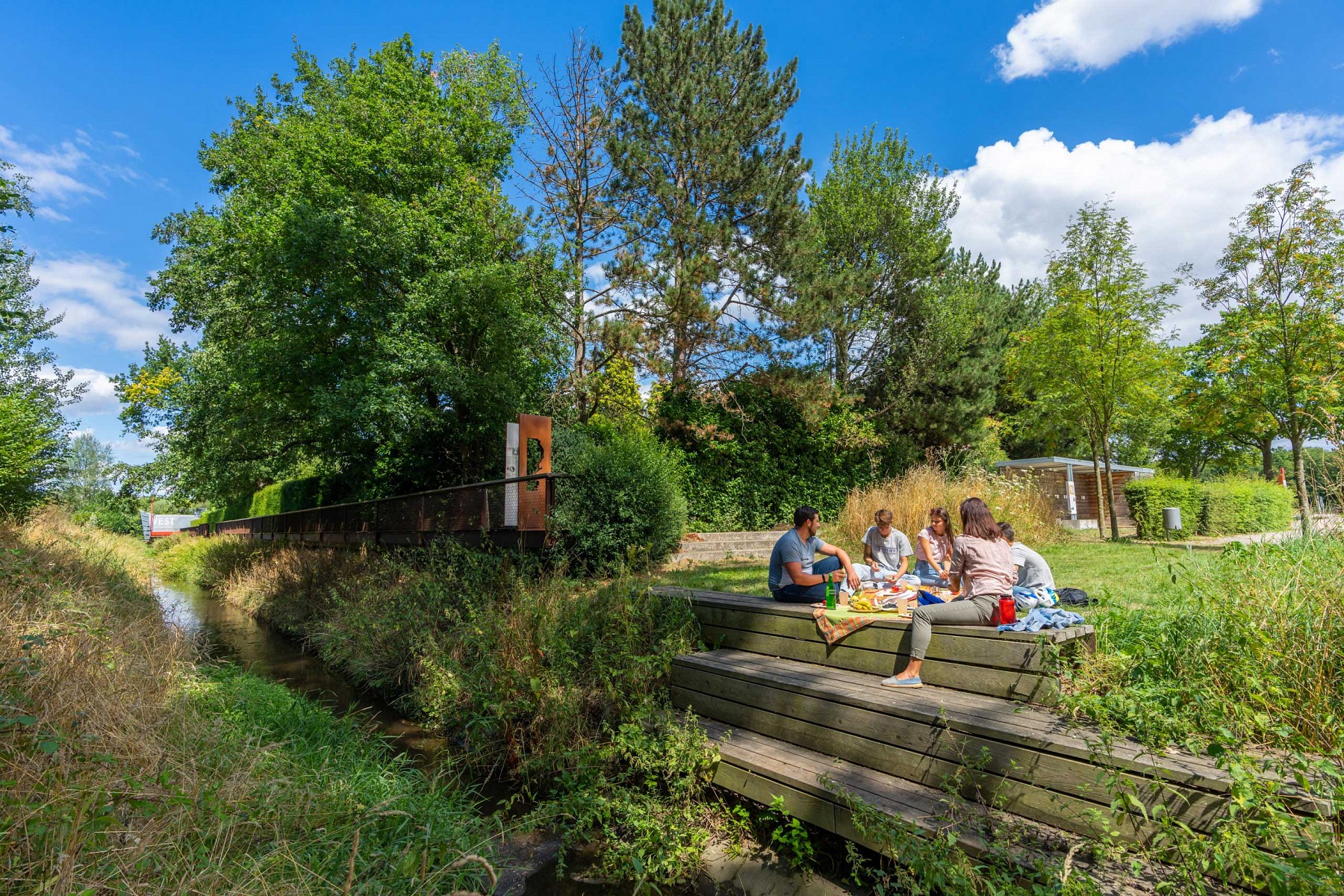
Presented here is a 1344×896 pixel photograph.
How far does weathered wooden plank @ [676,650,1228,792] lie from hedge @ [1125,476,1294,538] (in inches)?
556

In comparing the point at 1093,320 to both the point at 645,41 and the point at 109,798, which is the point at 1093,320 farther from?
the point at 109,798

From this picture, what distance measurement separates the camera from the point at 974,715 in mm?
3439

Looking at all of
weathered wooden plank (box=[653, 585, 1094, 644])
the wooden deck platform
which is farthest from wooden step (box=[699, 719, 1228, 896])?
weathered wooden plank (box=[653, 585, 1094, 644])

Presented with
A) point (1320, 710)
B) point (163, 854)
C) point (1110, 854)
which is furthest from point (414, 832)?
point (1320, 710)

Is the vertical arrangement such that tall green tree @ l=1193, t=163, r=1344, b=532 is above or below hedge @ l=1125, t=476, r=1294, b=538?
above

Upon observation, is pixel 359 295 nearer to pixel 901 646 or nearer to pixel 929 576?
pixel 929 576

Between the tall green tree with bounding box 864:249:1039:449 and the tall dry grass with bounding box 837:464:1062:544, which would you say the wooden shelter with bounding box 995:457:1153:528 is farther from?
the tall dry grass with bounding box 837:464:1062:544

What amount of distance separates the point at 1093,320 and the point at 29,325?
108 feet

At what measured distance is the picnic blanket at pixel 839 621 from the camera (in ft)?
15.0

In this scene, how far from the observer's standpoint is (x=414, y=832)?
3.98m

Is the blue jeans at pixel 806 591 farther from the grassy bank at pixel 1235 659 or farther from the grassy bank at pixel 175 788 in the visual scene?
the grassy bank at pixel 175 788

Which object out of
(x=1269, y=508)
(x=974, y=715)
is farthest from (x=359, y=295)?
(x=1269, y=508)

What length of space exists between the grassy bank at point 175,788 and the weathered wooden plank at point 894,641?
2.41 m

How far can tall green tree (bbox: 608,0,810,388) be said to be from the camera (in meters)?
16.1
